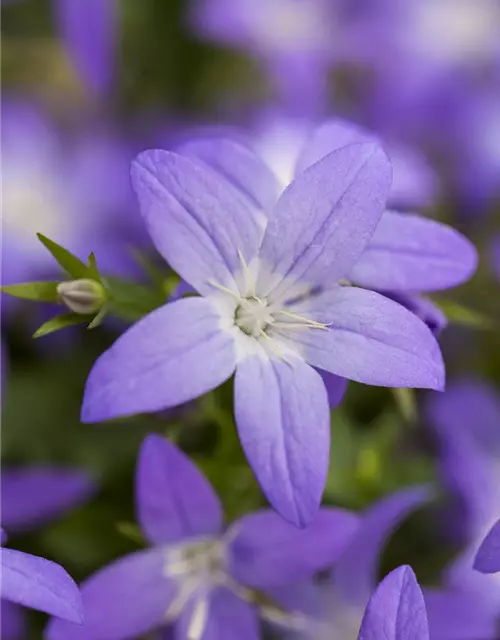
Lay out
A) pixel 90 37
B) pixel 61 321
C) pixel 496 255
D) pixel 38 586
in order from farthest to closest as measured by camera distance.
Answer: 1. pixel 90 37
2. pixel 496 255
3. pixel 61 321
4. pixel 38 586

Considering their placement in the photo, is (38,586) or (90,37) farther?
(90,37)

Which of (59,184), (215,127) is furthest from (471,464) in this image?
(59,184)

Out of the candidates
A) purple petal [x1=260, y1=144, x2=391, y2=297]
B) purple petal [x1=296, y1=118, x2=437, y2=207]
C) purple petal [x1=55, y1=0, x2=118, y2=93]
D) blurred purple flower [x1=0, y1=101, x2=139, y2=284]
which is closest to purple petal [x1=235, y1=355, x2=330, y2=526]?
purple petal [x1=260, y1=144, x2=391, y2=297]

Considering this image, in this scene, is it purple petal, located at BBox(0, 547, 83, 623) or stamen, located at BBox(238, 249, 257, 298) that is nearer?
purple petal, located at BBox(0, 547, 83, 623)

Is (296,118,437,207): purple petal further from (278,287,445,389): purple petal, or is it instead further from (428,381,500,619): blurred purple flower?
(278,287,445,389): purple petal

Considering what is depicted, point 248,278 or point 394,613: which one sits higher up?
point 248,278

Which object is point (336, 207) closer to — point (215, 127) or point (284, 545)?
point (284, 545)

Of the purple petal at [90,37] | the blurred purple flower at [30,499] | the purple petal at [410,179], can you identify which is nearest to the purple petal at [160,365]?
the blurred purple flower at [30,499]
